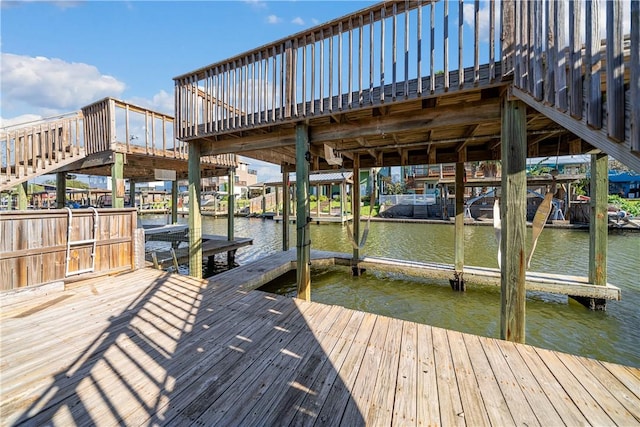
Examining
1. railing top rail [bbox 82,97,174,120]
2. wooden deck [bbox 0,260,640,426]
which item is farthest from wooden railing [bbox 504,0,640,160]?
railing top rail [bbox 82,97,174,120]

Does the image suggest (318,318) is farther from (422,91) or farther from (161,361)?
(422,91)

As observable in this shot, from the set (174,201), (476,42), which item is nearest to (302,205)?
(476,42)

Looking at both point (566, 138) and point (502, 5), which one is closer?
point (502, 5)

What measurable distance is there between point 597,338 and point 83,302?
26.1 feet

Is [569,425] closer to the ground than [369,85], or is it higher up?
closer to the ground

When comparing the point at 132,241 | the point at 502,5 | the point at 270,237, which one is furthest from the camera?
the point at 270,237

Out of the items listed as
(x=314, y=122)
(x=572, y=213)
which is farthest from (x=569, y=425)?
(x=572, y=213)

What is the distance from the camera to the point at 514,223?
2947mm

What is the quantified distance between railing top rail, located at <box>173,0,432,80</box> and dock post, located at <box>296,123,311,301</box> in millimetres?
1415

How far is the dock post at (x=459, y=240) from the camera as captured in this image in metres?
6.12

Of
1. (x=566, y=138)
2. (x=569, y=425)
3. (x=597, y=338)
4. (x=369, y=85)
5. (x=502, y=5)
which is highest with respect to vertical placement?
(x=502, y=5)

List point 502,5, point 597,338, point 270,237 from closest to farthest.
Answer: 1. point 502,5
2. point 597,338
3. point 270,237

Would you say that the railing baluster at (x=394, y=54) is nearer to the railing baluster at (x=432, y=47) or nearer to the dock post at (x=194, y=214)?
the railing baluster at (x=432, y=47)

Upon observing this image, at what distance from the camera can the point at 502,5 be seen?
2.88m
